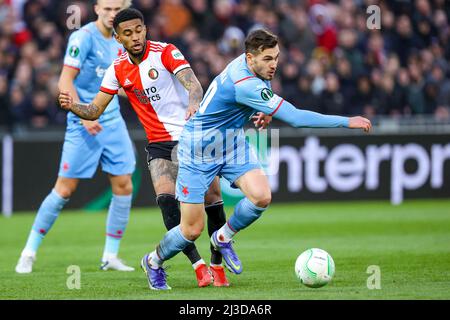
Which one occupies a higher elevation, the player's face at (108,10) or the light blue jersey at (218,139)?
the player's face at (108,10)

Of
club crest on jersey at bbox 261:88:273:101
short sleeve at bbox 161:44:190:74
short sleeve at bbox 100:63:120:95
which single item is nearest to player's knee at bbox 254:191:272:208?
club crest on jersey at bbox 261:88:273:101

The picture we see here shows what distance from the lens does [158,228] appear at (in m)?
14.2

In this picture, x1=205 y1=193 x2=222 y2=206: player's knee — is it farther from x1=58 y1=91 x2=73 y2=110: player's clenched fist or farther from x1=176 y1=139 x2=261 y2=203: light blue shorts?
x1=58 y1=91 x2=73 y2=110: player's clenched fist

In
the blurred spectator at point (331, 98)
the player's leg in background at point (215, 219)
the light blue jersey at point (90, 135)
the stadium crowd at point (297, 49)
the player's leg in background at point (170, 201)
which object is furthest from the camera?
the blurred spectator at point (331, 98)

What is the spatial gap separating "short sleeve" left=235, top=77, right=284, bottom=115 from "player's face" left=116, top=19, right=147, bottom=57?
3.76 feet

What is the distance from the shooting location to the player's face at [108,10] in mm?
9828

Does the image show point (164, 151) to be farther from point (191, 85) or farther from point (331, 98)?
point (331, 98)

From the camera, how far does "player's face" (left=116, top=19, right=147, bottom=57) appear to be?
852 cm

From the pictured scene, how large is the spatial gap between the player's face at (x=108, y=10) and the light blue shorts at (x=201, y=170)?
7.20 ft

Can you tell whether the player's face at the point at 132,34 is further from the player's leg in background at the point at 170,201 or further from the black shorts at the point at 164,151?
the player's leg in background at the point at 170,201

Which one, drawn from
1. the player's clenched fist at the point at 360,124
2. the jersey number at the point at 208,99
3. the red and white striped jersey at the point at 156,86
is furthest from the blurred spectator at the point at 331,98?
the player's clenched fist at the point at 360,124

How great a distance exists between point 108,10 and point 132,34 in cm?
149

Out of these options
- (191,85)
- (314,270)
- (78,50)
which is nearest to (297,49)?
(78,50)
